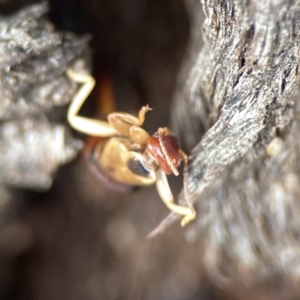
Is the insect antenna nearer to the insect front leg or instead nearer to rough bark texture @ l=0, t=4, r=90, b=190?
the insect front leg

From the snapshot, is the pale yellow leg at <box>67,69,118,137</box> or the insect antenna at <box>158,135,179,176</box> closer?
the insect antenna at <box>158,135,179,176</box>

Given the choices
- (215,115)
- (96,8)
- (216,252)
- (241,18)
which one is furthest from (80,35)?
(216,252)

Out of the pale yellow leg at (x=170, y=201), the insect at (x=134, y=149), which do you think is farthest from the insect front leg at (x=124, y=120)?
the pale yellow leg at (x=170, y=201)

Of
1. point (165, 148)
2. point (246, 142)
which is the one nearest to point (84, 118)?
point (165, 148)

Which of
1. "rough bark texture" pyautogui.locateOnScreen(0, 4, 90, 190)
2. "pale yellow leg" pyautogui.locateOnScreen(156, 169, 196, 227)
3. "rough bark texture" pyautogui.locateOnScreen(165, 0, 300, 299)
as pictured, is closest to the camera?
"rough bark texture" pyautogui.locateOnScreen(165, 0, 300, 299)

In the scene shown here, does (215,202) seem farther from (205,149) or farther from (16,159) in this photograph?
(16,159)

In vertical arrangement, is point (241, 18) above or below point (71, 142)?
above

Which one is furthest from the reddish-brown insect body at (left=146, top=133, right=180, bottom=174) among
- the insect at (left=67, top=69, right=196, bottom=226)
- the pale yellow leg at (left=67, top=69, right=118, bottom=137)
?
the pale yellow leg at (left=67, top=69, right=118, bottom=137)

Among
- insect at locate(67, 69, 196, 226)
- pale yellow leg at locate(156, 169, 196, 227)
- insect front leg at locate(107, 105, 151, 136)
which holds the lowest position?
pale yellow leg at locate(156, 169, 196, 227)

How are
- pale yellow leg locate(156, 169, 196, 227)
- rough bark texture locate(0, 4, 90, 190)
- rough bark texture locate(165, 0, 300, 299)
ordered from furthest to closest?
pale yellow leg locate(156, 169, 196, 227)
rough bark texture locate(0, 4, 90, 190)
rough bark texture locate(165, 0, 300, 299)
